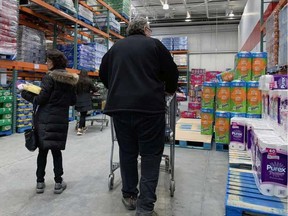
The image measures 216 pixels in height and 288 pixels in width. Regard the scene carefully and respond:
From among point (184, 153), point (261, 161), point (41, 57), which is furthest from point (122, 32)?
point (261, 161)

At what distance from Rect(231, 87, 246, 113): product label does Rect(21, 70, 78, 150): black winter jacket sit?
3.06 meters

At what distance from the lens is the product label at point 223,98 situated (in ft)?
15.6

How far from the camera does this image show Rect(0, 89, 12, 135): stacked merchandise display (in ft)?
17.5

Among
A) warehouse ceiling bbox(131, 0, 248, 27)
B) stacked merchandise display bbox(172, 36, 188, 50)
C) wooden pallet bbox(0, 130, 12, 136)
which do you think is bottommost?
wooden pallet bbox(0, 130, 12, 136)

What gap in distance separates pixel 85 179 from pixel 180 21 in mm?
17221

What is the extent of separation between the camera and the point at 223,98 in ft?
15.7

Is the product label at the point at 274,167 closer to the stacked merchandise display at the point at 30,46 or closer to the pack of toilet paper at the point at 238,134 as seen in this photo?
the pack of toilet paper at the point at 238,134

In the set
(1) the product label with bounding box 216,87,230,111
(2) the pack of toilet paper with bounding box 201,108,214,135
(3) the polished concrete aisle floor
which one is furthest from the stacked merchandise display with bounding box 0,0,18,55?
(1) the product label with bounding box 216,87,230,111

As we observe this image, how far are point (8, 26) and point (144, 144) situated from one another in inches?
178

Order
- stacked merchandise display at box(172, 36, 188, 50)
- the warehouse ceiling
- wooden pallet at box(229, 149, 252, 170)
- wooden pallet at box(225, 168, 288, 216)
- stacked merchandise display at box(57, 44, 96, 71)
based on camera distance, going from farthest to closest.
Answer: stacked merchandise display at box(172, 36, 188, 50) → the warehouse ceiling → stacked merchandise display at box(57, 44, 96, 71) → wooden pallet at box(229, 149, 252, 170) → wooden pallet at box(225, 168, 288, 216)

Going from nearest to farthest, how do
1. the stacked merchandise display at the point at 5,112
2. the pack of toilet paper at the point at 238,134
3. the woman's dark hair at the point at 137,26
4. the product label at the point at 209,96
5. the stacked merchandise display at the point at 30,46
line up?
the woman's dark hair at the point at 137,26
the pack of toilet paper at the point at 238,134
the product label at the point at 209,96
the stacked merchandise display at the point at 5,112
the stacked merchandise display at the point at 30,46

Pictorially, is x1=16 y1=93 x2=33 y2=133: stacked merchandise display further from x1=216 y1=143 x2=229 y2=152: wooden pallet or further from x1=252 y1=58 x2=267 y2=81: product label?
x1=252 y1=58 x2=267 y2=81: product label

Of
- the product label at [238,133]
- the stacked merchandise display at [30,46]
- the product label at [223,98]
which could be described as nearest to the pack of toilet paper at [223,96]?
the product label at [223,98]

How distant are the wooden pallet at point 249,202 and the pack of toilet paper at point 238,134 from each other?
1257mm
